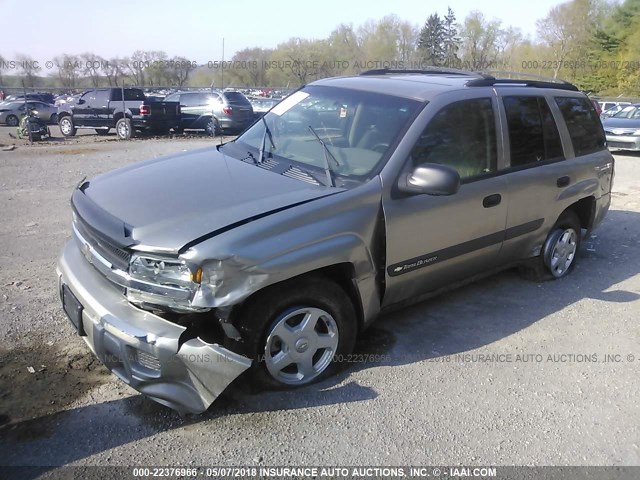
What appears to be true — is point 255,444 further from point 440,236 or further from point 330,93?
point 330,93

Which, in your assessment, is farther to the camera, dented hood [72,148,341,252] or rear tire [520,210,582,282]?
rear tire [520,210,582,282]

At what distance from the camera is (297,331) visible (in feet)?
10.1

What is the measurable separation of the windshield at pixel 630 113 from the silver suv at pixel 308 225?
14073 millimetres

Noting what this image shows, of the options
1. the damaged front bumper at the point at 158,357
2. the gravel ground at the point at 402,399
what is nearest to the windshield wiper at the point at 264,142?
the damaged front bumper at the point at 158,357

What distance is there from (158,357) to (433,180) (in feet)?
6.13

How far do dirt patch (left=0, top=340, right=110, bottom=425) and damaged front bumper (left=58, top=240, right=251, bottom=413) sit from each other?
0.44 metres

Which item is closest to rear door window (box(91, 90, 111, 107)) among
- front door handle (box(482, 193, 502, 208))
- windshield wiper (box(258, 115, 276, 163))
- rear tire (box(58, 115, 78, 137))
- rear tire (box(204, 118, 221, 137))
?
rear tire (box(58, 115, 78, 137))

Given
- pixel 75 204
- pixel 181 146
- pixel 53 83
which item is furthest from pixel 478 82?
pixel 53 83

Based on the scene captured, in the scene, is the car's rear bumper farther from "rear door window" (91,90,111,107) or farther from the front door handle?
the front door handle

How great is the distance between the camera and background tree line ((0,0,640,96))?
35969mm

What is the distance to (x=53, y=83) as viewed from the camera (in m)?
44.9

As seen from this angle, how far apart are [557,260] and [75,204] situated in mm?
4240

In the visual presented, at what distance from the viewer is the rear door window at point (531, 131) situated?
4.18 m

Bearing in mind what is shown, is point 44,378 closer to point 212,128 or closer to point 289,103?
point 289,103
